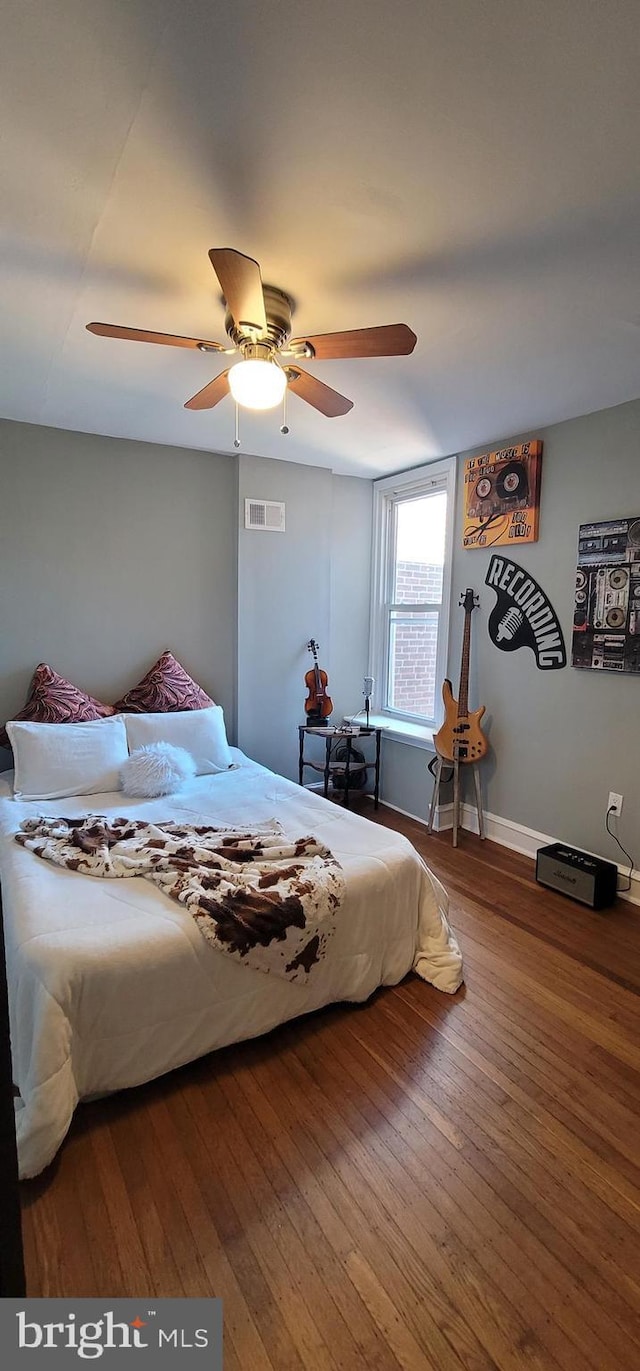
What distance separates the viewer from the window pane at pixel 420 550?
12.8ft

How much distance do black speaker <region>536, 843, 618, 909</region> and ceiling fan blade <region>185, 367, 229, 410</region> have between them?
2685 millimetres

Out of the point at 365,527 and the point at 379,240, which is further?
the point at 365,527

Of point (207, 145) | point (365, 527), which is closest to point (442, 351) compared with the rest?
point (207, 145)

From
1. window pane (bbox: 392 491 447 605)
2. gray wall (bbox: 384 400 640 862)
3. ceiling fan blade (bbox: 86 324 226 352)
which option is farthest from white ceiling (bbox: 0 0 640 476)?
window pane (bbox: 392 491 447 605)

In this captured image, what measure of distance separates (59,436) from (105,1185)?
3.37 metres

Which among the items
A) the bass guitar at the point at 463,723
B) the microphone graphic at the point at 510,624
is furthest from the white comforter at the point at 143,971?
the microphone graphic at the point at 510,624

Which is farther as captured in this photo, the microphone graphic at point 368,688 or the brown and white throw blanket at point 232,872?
the microphone graphic at point 368,688

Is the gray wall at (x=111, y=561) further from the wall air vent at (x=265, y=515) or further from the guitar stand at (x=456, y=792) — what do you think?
the guitar stand at (x=456, y=792)

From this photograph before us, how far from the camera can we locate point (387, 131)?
1215 millimetres

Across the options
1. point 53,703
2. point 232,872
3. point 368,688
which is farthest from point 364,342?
point 368,688

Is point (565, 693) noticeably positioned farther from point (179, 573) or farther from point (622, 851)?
point (179, 573)

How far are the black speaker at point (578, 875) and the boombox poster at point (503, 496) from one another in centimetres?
173

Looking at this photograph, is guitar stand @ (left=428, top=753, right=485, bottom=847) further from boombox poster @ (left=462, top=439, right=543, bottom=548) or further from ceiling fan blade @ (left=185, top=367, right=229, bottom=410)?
ceiling fan blade @ (left=185, top=367, right=229, bottom=410)

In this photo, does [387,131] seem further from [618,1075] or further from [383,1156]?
[618,1075]
